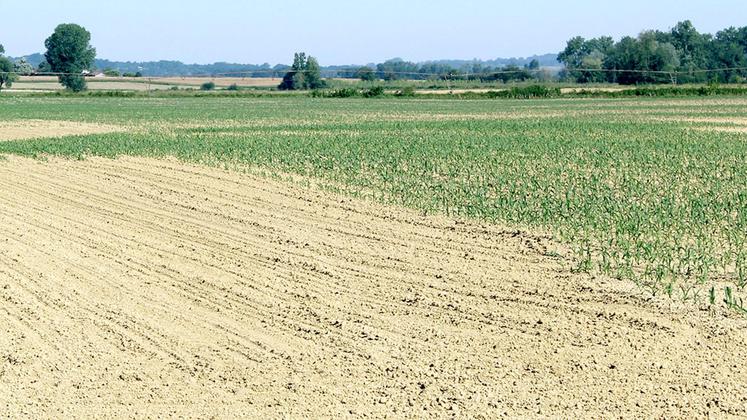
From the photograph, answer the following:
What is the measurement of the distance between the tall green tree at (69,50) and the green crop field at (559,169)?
96.6m

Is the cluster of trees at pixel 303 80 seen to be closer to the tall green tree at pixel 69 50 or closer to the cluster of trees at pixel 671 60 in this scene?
the cluster of trees at pixel 671 60

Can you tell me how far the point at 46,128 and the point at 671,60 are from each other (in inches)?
2893

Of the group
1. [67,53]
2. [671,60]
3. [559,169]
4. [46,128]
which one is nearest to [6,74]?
[67,53]

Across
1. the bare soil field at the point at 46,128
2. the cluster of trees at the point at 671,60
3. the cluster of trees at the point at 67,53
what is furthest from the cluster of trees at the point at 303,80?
the bare soil field at the point at 46,128

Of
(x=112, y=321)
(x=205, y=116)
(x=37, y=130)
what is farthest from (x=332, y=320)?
(x=205, y=116)

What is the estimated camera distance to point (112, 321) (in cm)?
1002

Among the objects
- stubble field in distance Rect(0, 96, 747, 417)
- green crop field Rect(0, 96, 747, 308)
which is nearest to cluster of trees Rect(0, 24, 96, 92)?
green crop field Rect(0, 96, 747, 308)

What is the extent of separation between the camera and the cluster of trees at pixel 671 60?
98.6 m

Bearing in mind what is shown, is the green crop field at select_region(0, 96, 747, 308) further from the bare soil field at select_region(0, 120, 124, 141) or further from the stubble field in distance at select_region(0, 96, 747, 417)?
the bare soil field at select_region(0, 120, 124, 141)

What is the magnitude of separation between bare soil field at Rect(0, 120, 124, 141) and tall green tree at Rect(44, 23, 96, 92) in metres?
92.5

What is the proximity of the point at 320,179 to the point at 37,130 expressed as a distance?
999 inches

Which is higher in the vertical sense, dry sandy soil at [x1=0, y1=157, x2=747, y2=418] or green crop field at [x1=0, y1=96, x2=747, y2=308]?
dry sandy soil at [x1=0, y1=157, x2=747, y2=418]

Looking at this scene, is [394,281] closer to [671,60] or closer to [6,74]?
[671,60]

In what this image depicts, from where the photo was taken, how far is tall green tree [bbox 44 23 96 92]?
141875 mm
